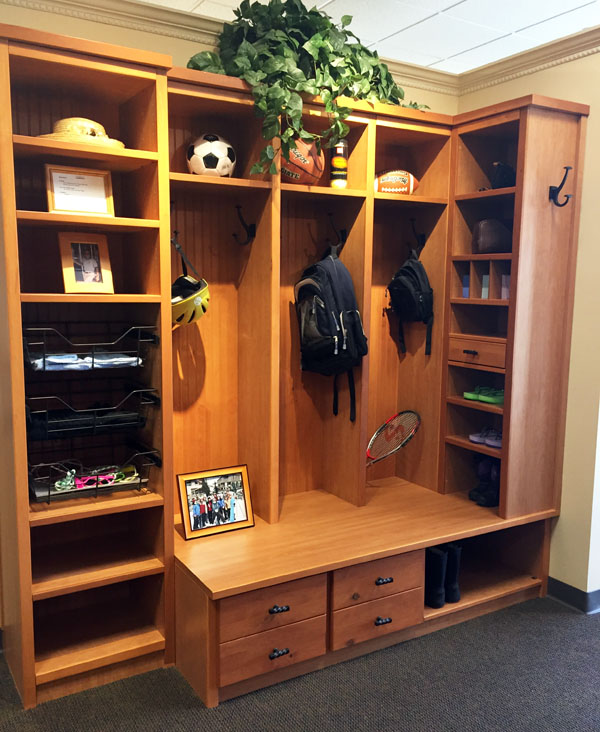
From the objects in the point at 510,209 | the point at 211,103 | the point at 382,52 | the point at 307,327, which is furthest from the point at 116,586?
the point at 382,52

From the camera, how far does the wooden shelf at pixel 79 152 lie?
2.19 meters

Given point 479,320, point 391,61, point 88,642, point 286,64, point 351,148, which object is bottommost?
point 88,642

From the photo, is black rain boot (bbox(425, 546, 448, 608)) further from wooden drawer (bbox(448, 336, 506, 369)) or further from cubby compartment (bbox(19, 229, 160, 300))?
cubby compartment (bbox(19, 229, 160, 300))

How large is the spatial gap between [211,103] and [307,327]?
1041mm

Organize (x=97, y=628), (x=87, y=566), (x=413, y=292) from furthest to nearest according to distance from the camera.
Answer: (x=413, y=292)
(x=97, y=628)
(x=87, y=566)

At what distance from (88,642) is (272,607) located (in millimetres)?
741

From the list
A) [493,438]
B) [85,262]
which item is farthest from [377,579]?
[85,262]

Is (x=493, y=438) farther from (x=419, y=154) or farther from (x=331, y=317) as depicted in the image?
(x=419, y=154)

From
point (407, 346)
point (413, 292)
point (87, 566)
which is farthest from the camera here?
point (407, 346)

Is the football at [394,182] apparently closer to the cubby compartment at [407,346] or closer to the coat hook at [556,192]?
the cubby compartment at [407,346]

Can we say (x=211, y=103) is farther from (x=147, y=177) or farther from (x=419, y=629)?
(x=419, y=629)

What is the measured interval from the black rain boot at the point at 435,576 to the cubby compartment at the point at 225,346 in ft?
2.51

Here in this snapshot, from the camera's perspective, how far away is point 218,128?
2.91 metres

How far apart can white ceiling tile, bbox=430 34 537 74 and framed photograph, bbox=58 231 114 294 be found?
11.4ft
